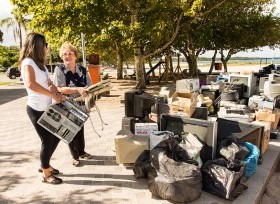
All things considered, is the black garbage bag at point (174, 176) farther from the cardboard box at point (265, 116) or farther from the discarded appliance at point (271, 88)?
the discarded appliance at point (271, 88)

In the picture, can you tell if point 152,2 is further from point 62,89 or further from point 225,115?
point 62,89

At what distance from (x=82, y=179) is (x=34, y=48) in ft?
6.74

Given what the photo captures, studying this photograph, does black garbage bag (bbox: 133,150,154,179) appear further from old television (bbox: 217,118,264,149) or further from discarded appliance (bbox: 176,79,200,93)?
discarded appliance (bbox: 176,79,200,93)

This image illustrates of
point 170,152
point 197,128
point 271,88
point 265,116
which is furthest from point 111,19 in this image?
point 170,152

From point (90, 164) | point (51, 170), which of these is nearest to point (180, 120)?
point (90, 164)

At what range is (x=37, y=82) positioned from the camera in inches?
152

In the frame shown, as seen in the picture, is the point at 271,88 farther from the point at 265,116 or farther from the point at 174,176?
the point at 174,176

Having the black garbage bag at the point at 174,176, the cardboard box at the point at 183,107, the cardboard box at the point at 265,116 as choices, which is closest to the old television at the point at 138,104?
the cardboard box at the point at 183,107

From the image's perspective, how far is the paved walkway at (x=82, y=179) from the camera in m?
4.00

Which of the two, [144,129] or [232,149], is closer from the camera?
[232,149]

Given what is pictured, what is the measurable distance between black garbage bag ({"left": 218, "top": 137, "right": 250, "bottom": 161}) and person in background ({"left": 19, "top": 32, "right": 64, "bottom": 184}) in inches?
94.0

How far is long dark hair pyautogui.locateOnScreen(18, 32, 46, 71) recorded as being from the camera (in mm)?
3785

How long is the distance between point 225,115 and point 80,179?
3.63 meters

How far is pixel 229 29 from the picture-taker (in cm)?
2280
